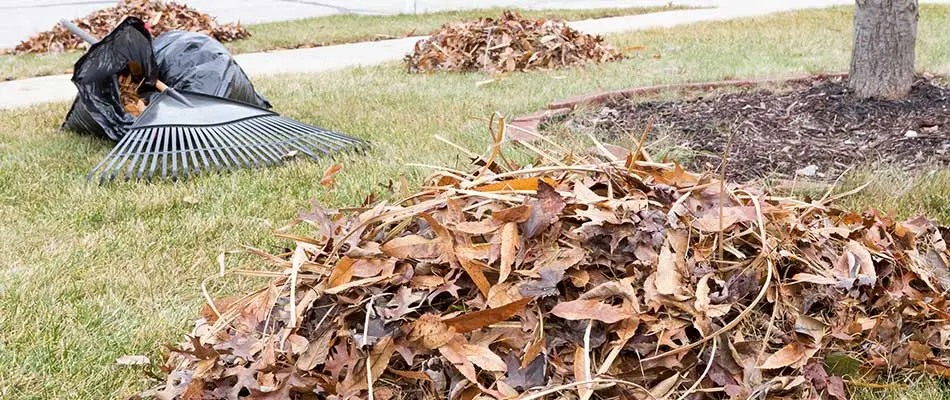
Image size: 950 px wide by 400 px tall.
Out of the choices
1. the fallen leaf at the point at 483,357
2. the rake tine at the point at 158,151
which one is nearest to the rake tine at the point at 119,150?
the rake tine at the point at 158,151

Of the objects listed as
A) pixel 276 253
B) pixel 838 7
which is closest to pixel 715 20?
pixel 838 7

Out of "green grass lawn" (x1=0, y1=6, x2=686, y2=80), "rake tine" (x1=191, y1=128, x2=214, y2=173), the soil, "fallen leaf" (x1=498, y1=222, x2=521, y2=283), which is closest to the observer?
"fallen leaf" (x1=498, y1=222, x2=521, y2=283)

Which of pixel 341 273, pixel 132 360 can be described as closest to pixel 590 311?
pixel 341 273

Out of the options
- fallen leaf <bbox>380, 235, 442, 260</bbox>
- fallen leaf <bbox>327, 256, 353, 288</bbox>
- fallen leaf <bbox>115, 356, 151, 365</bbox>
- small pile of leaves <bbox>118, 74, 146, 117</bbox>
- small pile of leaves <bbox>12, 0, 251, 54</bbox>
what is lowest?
fallen leaf <bbox>115, 356, 151, 365</bbox>

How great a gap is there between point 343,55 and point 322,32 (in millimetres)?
1902

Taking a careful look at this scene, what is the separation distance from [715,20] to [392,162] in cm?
711

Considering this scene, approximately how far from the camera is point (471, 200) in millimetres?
2051

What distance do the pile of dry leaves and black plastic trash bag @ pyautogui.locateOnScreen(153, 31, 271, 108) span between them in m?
2.69

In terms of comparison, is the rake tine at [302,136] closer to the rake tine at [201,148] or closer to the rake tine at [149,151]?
the rake tine at [201,148]

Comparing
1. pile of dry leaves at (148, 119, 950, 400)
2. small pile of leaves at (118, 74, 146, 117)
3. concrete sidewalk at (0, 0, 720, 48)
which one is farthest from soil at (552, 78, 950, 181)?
concrete sidewalk at (0, 0, 720, 48)

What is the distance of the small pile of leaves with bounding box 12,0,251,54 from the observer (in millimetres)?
9055

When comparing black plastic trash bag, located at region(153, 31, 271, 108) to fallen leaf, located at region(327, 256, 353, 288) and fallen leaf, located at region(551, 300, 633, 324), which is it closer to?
fallen leaf, located at region(327, 256, 353, 288)

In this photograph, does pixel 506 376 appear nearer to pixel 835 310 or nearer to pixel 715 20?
pixel 835 310

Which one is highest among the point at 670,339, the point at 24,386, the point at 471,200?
the point at 471,200
